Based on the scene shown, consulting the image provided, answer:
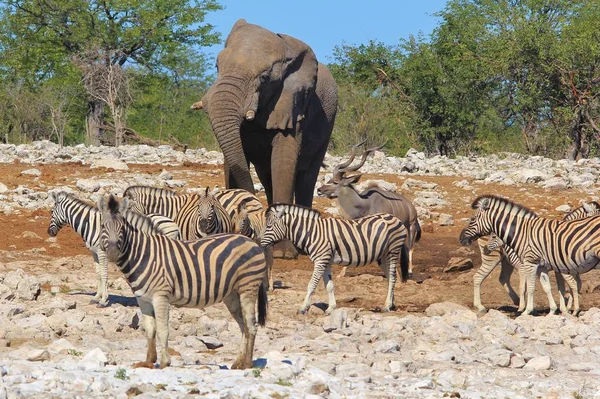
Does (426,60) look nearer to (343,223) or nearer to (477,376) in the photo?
(343,223)

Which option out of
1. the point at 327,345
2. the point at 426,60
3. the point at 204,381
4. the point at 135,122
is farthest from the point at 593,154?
the point at 204,381

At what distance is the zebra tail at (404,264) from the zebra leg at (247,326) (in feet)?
16.6

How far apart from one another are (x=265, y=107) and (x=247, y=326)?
7.76m

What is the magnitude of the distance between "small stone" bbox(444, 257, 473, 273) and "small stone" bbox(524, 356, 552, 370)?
5.72 meters

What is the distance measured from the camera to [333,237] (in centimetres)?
1250

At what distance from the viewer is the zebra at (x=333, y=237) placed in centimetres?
1241

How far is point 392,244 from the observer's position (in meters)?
12.8

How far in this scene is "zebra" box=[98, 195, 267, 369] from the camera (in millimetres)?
7980

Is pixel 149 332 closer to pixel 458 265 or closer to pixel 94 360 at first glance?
pixel 94 360

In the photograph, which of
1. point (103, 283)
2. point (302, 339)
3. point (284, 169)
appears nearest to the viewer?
point (302, 339)

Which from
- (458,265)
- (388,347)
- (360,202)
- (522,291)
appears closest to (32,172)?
(360,202)

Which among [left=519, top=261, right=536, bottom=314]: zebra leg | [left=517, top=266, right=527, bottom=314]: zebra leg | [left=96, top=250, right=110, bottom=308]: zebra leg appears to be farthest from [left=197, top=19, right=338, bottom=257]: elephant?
[left=519, top=261, right=536, bottom=314]: zebra leg

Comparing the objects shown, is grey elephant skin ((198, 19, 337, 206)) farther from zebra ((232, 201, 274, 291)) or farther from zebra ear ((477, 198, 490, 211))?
zebra ear ((477, 198, 490, 211))

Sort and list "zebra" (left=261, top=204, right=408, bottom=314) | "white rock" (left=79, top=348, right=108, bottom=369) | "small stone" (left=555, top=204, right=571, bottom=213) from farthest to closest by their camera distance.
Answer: "small stone" (left=555, top=204, right=571, bottom=213), "zebra" (left=261, top=204, right=408, bottom=314), "white rock" (left=79, top=348, right=108, bottom=369)
